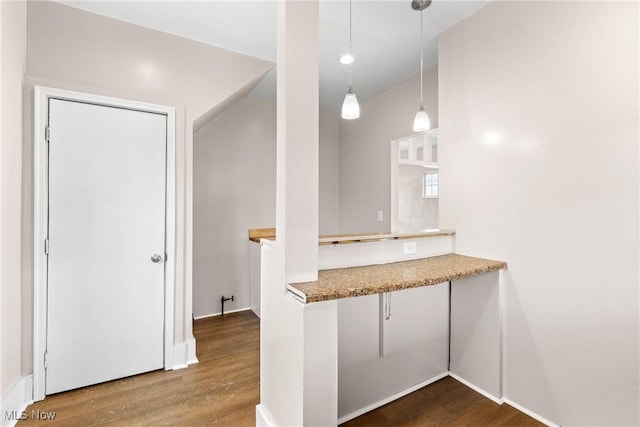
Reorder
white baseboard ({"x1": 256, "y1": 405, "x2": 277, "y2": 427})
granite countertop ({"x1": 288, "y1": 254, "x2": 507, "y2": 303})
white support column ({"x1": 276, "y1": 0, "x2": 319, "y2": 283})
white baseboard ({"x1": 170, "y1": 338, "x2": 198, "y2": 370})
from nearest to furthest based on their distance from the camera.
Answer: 1. granite countertop ({"x1": 288, "y1": 254, "x2": 507, "y2": 303})
2. white support column ({"x1": 276, "y1": 0, "x2": 319, "y2": 283})
3. white baseboard ({"x1": 256, "y1": 405, "x2": 277, "y2": 427})
4. white baseboard ({"x1": 170, "y1": 338, "x2": 198, "y2": 370})

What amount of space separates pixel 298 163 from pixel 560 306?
1739 mm

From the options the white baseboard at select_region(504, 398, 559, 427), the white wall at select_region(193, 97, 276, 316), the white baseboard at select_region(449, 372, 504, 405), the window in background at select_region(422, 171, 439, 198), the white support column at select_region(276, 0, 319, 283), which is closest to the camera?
the white support column at select_region(276, 0, 319, 283)

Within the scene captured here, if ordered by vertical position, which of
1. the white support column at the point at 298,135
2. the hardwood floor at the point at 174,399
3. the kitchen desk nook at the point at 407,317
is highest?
the white support column at the point at 298,135

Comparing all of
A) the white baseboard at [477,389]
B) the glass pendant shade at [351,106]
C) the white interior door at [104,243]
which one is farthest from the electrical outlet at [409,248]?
the white interior door at [104,243]

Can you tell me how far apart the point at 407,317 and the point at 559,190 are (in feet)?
4.02

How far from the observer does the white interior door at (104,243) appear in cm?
199

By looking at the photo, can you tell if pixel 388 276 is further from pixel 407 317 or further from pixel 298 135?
pixel 298 135

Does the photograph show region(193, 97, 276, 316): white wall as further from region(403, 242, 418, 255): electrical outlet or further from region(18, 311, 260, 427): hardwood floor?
region(403, 242, 418, 255): electrical outlet

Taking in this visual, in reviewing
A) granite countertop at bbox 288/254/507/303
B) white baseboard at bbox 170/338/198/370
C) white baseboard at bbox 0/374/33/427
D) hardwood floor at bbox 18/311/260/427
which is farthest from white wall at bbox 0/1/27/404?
A: granite countertop at bbox 288/254/507/303

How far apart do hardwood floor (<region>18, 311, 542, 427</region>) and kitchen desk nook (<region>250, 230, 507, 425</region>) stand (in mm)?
117

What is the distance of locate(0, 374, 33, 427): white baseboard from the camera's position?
1.66m

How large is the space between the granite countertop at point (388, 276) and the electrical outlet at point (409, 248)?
70mm

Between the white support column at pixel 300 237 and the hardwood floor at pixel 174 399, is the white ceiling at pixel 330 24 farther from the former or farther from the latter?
the hardwood floor at pixel 174 399

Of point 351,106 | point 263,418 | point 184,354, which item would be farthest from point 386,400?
point 351,106
